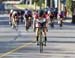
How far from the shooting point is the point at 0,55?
18266 mm

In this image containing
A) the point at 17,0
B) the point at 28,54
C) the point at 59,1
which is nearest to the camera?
the point at 28,54

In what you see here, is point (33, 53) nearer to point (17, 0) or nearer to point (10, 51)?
point (10, 51)

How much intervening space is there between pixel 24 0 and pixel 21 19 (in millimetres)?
116506

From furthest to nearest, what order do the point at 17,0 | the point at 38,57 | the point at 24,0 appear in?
the point at 17,0 → the point at 24,0 → the point at 38,57

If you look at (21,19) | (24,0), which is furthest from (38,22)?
(24,0)

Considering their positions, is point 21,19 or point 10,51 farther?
point 21,19

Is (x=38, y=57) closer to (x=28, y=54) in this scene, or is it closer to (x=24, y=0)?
(x=28, y=54)

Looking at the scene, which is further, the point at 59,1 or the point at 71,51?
the point at 59,1

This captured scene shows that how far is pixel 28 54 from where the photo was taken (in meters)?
18.9

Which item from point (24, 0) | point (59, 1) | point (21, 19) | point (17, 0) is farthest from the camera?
point (17, 0)

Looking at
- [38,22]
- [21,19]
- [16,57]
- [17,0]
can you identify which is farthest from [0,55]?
[17,0]

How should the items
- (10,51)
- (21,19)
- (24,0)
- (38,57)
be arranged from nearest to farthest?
(38,57) < (10,51) < (21,19) < (24,0)

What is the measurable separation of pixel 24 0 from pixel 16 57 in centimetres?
15826

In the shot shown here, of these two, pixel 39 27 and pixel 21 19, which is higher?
pixel 39 27
